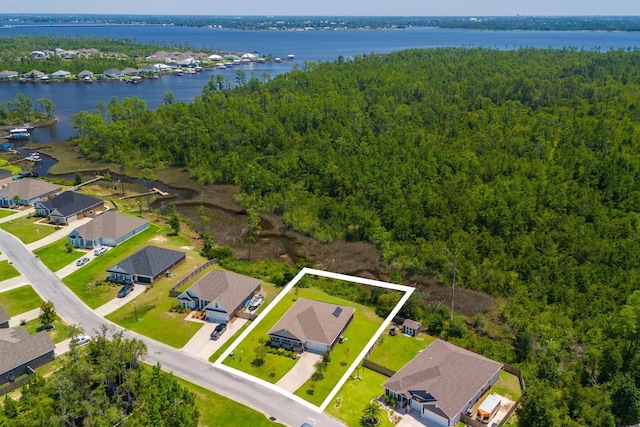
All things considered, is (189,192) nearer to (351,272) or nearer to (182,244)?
(182,244)

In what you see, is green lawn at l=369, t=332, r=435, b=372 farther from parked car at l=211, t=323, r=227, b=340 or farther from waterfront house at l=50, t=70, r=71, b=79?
waterfront house at l=50, t=70, r=71, b=79

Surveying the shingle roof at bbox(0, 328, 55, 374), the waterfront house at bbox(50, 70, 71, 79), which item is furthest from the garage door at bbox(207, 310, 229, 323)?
the waterfront house at bbox(50, 70, 71, 79)

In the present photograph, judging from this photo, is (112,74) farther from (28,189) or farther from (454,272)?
(454,272)

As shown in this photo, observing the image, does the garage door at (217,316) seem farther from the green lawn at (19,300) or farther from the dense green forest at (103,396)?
the green lawn at (19,300)

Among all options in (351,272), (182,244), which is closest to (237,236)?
(182,244)

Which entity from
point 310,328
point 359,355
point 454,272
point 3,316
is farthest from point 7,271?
point 454,272
